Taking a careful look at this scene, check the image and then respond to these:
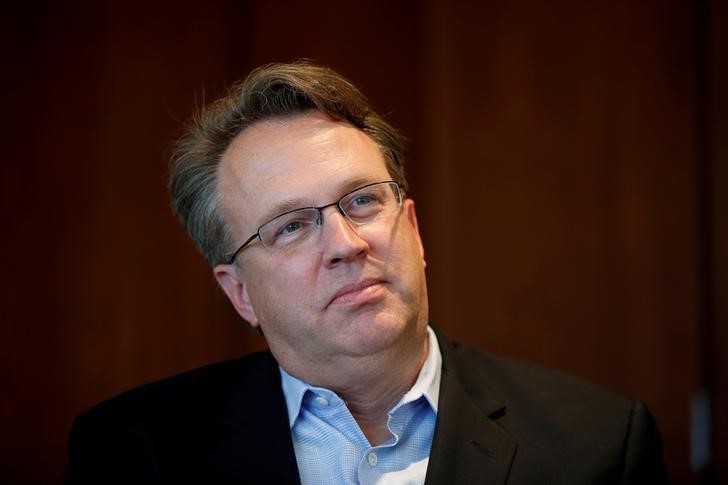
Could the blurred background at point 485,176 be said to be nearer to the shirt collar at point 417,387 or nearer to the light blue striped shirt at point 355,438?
the shirt collar at point 417,387

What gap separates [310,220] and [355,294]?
0.73ft

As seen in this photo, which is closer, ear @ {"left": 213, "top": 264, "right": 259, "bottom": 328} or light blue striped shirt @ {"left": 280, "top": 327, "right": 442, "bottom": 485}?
light blue striped shirt @ {"left": 280, "top": 327, "right": 442, "bottom": 485}

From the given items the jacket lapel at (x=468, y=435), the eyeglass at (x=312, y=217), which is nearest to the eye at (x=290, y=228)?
the eyeglass at (x=312, y=217)

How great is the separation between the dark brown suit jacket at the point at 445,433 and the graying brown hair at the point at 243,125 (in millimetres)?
405

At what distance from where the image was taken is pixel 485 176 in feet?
7.69

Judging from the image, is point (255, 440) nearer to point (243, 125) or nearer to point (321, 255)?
point (321, 255)

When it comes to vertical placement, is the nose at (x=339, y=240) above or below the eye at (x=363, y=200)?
below

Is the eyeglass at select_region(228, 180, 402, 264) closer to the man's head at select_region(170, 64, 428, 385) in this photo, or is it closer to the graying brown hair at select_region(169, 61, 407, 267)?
the man's head at select_region(170, 64, 428, 385)

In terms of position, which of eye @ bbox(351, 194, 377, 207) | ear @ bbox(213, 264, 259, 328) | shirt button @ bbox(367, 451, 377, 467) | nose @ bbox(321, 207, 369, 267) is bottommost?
shirt button @ bbox(367, 451, 377, 467)

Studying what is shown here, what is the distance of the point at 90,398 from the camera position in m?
2.23

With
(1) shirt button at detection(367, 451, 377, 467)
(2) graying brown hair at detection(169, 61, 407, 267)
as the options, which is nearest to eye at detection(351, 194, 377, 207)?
(2) graying brown hair at detection(169, 61, 407, 267)

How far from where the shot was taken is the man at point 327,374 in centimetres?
165

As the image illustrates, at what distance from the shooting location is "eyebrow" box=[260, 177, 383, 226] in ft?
5.50

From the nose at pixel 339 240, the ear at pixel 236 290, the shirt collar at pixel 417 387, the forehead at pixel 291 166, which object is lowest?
the shirt collar at pixel 417 387
